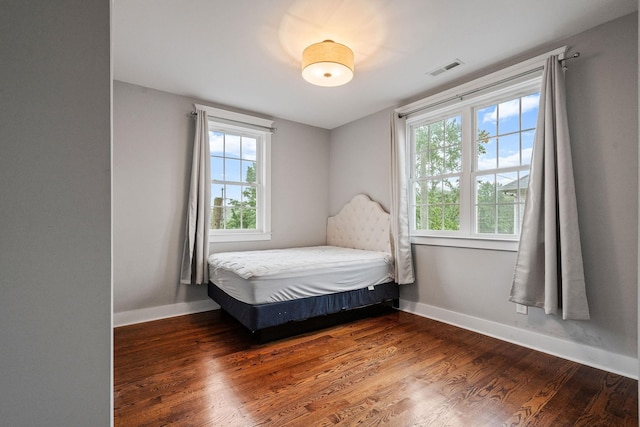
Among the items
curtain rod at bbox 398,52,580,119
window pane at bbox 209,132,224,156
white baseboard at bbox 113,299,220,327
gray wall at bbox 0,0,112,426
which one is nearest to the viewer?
gray wall at bbox 0,0,112,426

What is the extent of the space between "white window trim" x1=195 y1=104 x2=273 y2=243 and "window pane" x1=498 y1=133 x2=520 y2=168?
270 cm

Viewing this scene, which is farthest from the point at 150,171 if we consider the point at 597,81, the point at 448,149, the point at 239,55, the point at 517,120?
the point at 597,81

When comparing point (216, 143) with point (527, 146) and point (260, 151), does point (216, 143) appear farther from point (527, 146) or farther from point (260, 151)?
point (527, 146)

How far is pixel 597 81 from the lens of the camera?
2.17 meters

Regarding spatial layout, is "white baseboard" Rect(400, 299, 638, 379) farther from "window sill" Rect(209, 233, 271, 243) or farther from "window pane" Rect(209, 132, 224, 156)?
"window pane" Rect(209, 132, 224, 156)

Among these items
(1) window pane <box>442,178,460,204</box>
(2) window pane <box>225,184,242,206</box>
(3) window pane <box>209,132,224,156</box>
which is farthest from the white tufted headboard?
(3) window pane <box>209,132,224,156</box>

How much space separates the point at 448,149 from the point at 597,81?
4.08 ft

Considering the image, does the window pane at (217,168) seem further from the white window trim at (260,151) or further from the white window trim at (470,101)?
the white window trim at (470,101)

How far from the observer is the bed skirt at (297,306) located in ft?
8.04

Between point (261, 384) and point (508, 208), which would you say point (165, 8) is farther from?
point (508, 208)

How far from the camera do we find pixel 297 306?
104 inches

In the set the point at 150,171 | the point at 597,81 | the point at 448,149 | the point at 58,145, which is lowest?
the point at 58,145

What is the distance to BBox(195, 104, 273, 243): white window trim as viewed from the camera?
11.7ft

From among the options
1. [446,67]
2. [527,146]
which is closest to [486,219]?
[527,146]
